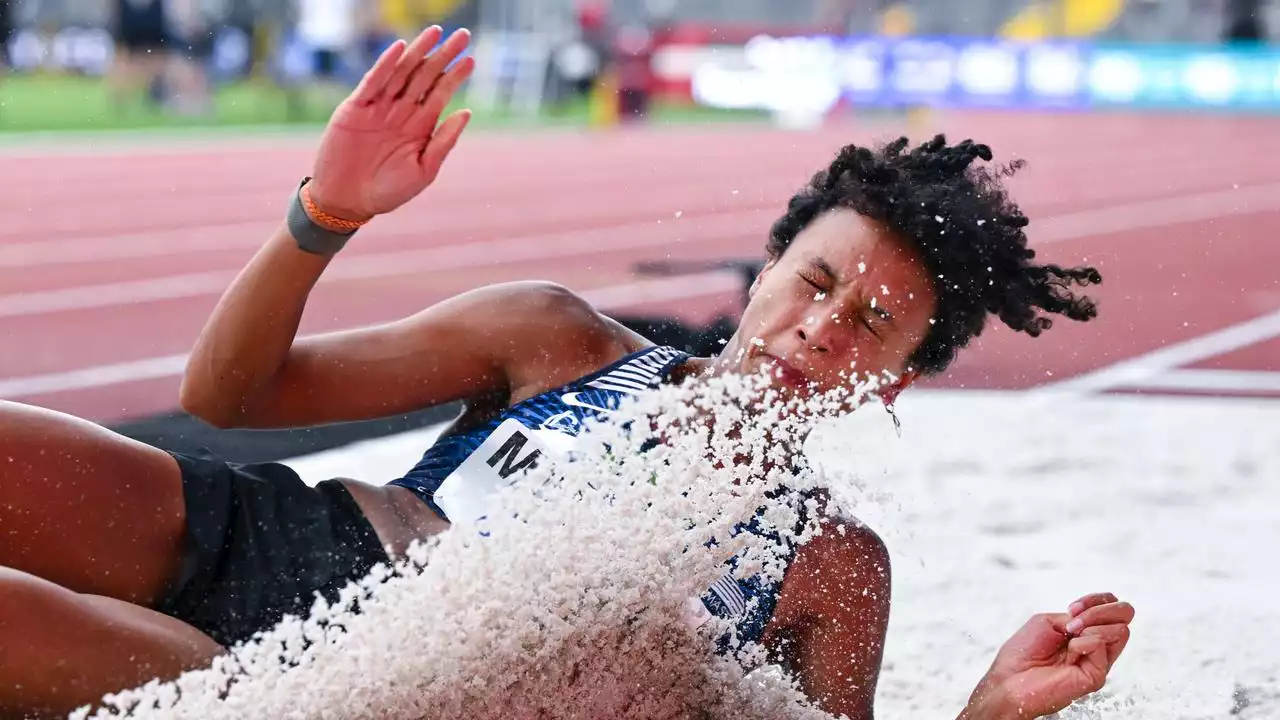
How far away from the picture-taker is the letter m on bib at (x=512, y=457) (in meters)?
1.94

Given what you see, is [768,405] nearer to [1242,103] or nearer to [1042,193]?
[1042,193]

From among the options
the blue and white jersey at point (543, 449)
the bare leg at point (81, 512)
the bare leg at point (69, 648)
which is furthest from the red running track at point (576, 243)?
the bare leg at point (69, 648)

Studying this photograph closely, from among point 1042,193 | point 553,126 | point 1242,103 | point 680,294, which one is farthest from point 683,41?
point 680,294

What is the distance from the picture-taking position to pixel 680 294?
5641mm

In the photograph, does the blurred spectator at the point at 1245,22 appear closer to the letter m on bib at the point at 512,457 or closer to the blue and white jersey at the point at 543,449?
the blue and white jersey at the point at 543,449

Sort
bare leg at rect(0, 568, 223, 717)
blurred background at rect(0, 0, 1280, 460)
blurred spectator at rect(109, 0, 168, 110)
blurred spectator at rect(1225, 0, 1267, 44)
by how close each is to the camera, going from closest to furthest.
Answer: bare leg at rect(0, 568, 223, 717) < blurred background at rect(0, 0, 1280, 460) < blurred spectator at rect(109, 0, 168, 110) < blurred spectator at rect(1225, 0, 1267, 44)

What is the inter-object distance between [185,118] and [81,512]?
14639 millimetres

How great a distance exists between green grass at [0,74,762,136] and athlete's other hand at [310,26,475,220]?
12.3 metres

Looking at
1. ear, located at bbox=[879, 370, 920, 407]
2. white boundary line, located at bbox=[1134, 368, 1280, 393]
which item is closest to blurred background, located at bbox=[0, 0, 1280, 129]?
white boundary line, located at bbox=[1134, 368, 1280, 393]

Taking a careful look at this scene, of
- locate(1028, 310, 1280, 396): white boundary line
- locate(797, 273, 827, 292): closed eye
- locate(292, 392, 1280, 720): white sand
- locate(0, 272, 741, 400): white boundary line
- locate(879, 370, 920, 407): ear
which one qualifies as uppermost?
locate(797, 273, 827, 292): closed eye

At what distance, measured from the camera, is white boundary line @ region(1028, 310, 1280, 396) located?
4457 millimetres

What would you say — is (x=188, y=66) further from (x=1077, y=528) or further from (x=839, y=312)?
(x=839, y=312)

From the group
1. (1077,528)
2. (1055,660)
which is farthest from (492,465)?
(1077,528)

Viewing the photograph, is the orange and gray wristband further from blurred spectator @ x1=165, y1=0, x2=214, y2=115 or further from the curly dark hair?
blurred spectator @ x1=165, y1=0, x2=214, y2=115
